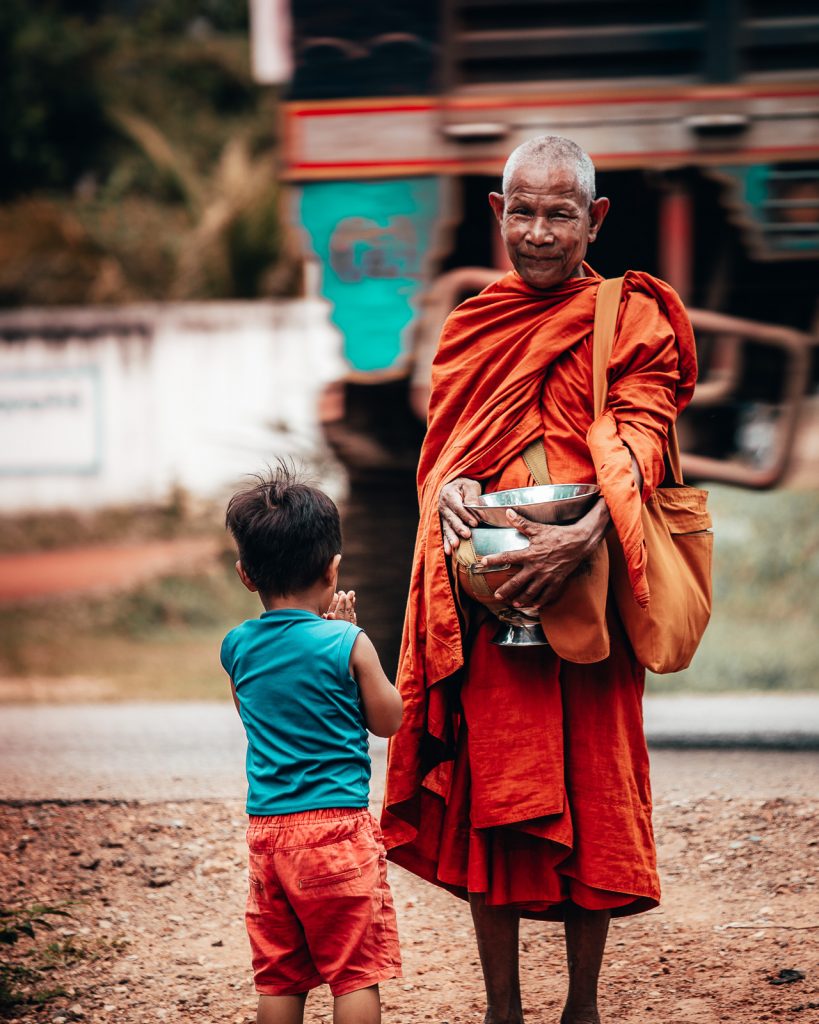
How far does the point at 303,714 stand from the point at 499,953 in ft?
2.39

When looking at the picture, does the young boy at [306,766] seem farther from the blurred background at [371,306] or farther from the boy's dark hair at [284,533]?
the blurred background at [371,306]

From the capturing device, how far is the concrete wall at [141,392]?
1167 cm

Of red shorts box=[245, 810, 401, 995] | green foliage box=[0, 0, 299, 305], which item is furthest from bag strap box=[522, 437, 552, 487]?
green foliage box=[0, 0, 299, 305]

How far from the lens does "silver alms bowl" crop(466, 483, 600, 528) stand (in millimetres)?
2609

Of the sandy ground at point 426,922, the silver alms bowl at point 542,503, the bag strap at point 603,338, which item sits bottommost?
the sandy ground at point 426,922

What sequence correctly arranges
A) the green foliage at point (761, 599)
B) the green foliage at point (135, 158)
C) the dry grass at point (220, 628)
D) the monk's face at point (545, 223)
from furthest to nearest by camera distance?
1. the green foliage at point (135, 158)
2. the dry grass at point (220, 628)
3. the green foliage at point (761, 599)
4. the monk's face at point (545, 223)

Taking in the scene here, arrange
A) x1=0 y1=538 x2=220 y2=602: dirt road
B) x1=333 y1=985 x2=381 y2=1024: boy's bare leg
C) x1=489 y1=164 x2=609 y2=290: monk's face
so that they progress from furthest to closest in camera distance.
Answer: x1=0 y1=538 x2=220 y2=602: dirt road, x1=489 y1=164 x2=609 y2=290: monk's face, x1=333 y1=985 x2=381 y2=1024: boy's bare leg

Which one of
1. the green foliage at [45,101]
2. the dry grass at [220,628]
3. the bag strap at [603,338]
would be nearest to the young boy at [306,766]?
the bag strap at [603,338]

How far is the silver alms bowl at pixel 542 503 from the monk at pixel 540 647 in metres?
0.03

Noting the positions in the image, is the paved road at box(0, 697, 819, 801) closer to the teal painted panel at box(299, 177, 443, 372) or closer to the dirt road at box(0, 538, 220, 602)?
the teal painted panel at box(299, 177, 443, 372)

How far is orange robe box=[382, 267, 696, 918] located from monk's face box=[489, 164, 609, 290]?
0.18 ft

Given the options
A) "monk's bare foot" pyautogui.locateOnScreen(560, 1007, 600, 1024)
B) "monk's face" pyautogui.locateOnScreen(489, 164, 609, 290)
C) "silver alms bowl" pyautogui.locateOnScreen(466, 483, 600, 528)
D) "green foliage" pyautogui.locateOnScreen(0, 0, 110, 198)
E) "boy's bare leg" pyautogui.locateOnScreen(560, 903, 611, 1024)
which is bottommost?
"monk's bare foot" pyautogui.locateOnScreen(560, 1007, 600, 1024)

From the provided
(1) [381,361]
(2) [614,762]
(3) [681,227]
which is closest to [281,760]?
(2) [614,762]

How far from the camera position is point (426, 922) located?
361 centimetres
